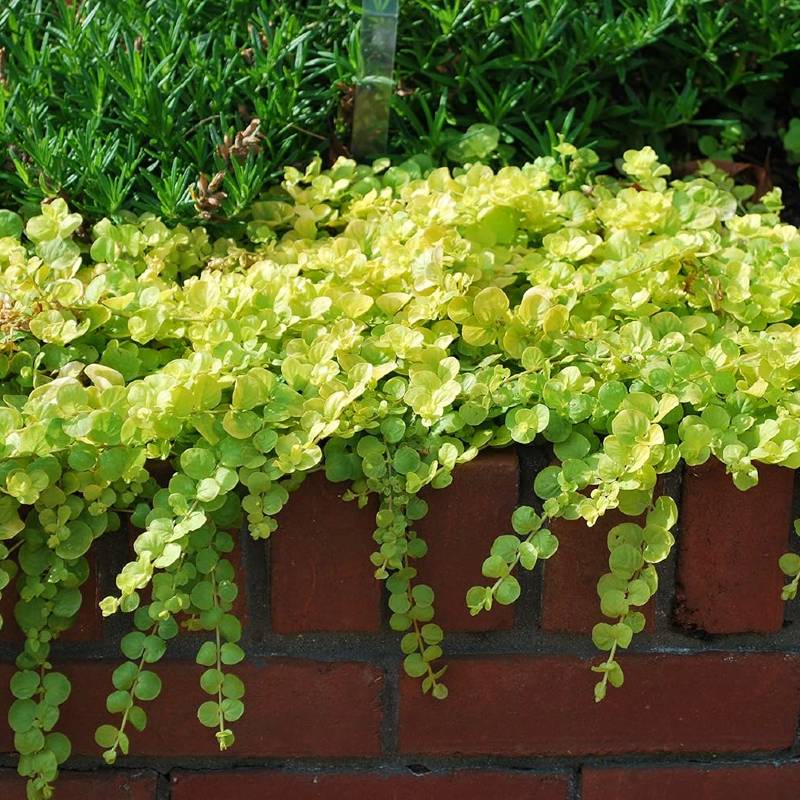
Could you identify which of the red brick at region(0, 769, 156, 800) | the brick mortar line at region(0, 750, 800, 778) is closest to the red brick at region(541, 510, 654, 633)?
the brick mortar line at region(0, 750, 800, 778)

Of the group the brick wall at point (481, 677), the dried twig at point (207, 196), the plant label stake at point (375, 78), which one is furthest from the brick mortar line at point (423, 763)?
the plant label stake at point (375, 78)

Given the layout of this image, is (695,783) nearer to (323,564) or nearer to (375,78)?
(323,564)

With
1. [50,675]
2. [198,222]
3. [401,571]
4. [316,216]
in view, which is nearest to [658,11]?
[316,216]

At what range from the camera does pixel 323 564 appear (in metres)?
1.21

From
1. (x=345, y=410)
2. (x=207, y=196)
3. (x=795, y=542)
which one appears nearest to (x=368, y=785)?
(x=345, y=410)

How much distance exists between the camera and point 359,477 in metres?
1.17

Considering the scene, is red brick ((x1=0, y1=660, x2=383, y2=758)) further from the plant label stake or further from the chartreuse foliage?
the plant label stake

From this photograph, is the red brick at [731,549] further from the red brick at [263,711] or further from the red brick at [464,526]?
the red brick at [263,711]

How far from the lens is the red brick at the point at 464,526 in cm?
119

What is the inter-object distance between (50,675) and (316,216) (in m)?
0.75

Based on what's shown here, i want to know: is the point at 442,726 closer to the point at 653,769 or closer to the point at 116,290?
the point at 653,769

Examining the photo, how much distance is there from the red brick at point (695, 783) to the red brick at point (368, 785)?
46 millimetres

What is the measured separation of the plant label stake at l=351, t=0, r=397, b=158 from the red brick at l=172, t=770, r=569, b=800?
952mm

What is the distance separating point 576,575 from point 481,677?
0.53 feet
